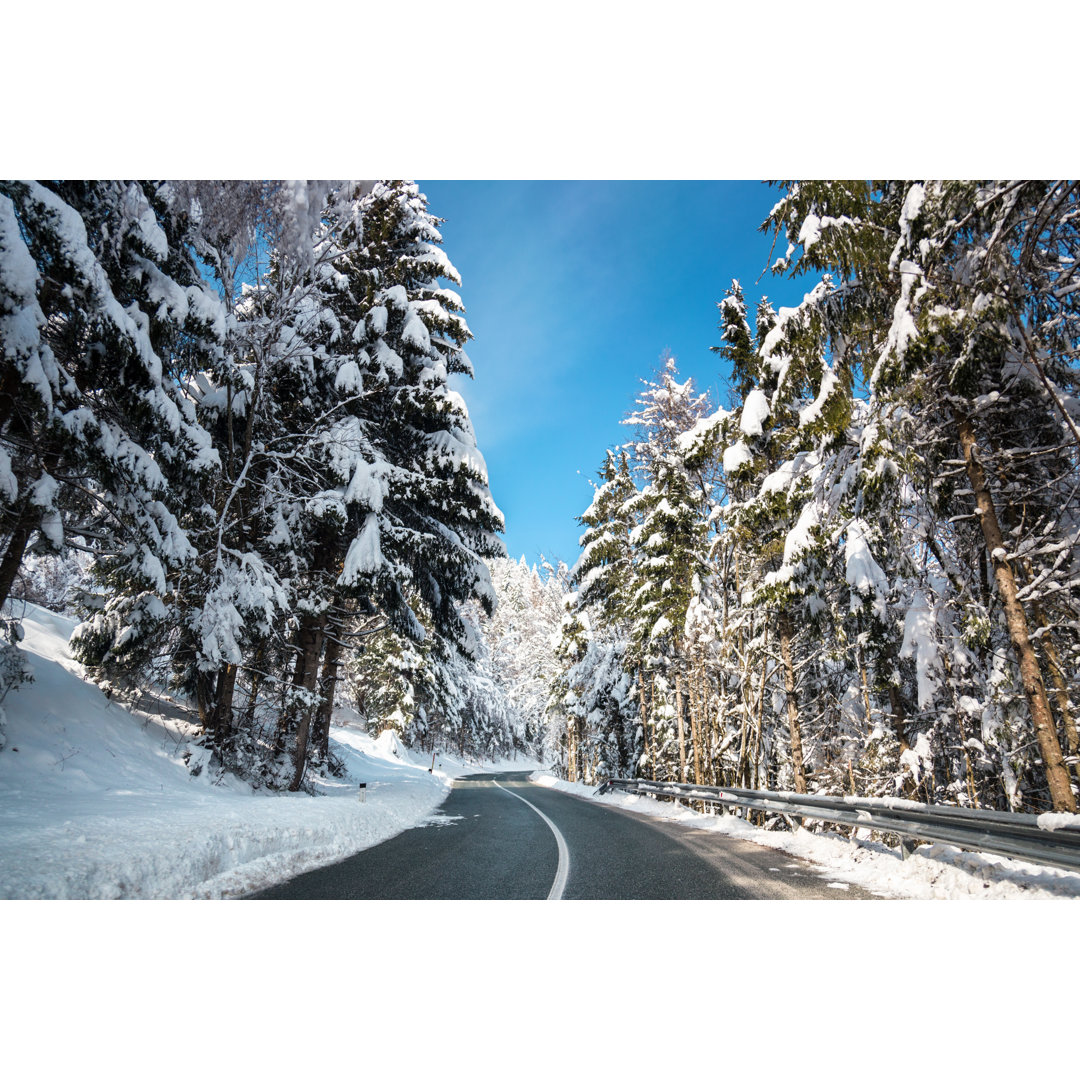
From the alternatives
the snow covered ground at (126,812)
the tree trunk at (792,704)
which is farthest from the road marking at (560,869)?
the tree trunk at (792,704)

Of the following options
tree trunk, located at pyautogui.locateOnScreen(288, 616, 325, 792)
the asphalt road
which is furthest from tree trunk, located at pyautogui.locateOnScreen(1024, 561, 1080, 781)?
tree trunk, located at pyautogui.locateOnScreen(288, 616, 325, 792)

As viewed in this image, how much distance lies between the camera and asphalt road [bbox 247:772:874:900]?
5.36 metres

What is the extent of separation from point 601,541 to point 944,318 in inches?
633

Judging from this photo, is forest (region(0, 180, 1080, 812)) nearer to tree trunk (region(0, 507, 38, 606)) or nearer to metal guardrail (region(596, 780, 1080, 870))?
tree trunk (region(0, 507, 38, 606))

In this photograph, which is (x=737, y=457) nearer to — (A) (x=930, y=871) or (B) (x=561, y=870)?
(A) (x=930, y=871)

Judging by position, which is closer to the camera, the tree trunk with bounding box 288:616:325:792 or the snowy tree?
the snowy tree

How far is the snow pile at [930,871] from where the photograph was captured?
4.72 m

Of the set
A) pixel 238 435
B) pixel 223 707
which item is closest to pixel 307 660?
pixel 223 707

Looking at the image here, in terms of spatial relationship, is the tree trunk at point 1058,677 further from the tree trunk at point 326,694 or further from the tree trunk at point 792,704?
the tree trunk at point 326,694

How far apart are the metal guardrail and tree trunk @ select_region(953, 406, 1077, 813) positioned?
1.37 meters

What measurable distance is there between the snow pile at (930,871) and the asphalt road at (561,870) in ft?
1.14

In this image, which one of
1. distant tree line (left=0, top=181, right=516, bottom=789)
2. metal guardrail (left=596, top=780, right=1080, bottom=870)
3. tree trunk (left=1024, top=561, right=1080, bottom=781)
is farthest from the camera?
tree trunk (left=1024, top=561, right=1080, bottom=781)

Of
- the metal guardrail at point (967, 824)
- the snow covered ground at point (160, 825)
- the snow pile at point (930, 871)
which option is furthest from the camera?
the snow covered ground at point (160, 825)
